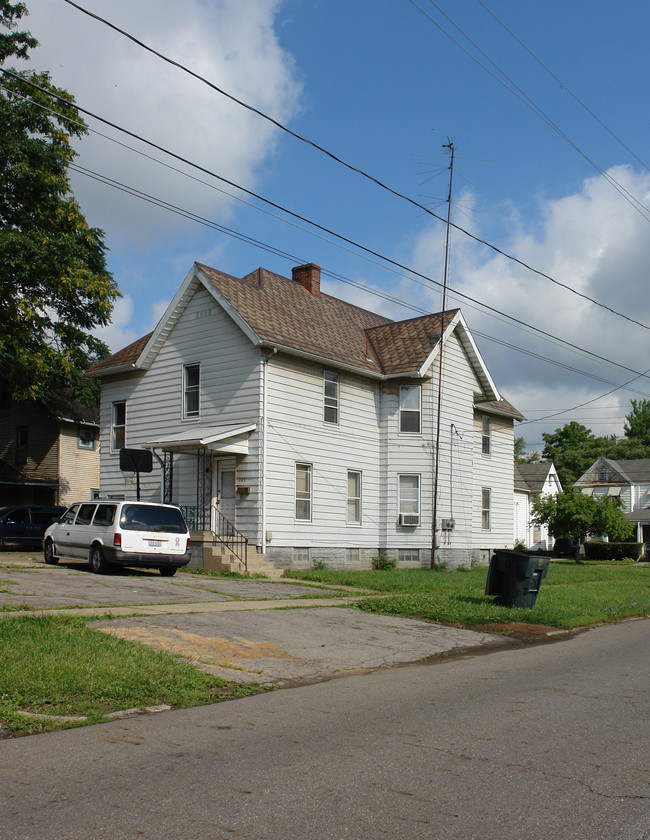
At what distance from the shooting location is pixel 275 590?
1784 centimetres

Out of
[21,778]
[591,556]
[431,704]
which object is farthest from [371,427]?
[591,556]

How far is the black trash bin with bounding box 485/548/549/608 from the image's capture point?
15164 millimetres

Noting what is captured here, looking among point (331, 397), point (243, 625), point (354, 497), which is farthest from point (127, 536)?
point (354, 497)

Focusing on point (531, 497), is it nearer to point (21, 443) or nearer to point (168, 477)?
point (21, 443)

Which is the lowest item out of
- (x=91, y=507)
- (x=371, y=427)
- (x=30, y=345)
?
(x=91, y=507)

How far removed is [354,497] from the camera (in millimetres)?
26297

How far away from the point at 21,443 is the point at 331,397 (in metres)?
21.2

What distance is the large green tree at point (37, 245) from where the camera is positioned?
28.1 m

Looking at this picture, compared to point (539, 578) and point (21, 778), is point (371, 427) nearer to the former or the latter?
point (539, 578)

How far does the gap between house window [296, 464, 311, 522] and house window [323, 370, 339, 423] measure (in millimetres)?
1879

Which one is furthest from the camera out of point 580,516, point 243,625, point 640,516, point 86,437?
point 640,516

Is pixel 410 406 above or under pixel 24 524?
above

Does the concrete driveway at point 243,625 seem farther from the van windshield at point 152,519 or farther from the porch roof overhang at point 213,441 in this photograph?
the porch roof overhang at point 213,441

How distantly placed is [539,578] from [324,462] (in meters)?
10.5
